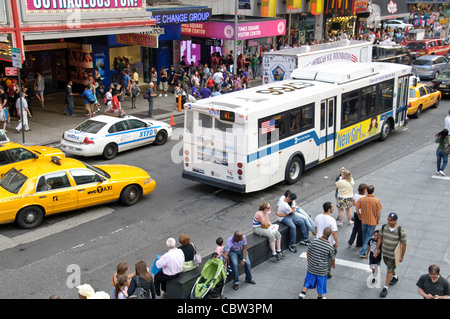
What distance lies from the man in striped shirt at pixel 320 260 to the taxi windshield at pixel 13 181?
7384 mm

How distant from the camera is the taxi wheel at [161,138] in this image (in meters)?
19.8

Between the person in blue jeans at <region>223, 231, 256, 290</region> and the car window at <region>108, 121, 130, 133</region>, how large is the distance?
379 inches

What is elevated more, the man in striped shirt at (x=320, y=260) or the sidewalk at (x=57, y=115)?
the man in striped shirt at (x=320, y=260)

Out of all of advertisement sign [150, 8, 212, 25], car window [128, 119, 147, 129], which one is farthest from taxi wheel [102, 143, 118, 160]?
advertisement sign [150, 8, 212, 25]

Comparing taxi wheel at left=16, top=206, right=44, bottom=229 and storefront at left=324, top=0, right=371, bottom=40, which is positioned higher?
storefront at left=324, top=0, right=371, bottom=40

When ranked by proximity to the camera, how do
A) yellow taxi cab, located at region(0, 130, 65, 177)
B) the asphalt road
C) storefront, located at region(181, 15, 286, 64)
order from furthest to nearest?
storefront, located at region(181, 15, 286, 64) → yellow taxi cab, located at region(0, 130, 65, 177) → the asphalt road

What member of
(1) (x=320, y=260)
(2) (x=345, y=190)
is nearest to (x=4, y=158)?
(2) (x=345, y=190)

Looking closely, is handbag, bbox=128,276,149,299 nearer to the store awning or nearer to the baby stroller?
the baby stroller

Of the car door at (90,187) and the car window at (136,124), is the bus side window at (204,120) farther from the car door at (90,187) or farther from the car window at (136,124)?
the car window at (136,124)

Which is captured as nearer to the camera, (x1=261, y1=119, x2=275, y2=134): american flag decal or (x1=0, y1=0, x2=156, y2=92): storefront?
(x1=261, y1=119, x2=275, y2=134): american flag decal

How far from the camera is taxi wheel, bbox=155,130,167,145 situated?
19.8 m

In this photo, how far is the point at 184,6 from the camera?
1108 inches

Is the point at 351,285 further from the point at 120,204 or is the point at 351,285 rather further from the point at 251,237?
the point at 120,204

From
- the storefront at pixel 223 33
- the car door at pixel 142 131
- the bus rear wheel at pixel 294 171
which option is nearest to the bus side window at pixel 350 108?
the bus rear wheel at pixel 294 171
